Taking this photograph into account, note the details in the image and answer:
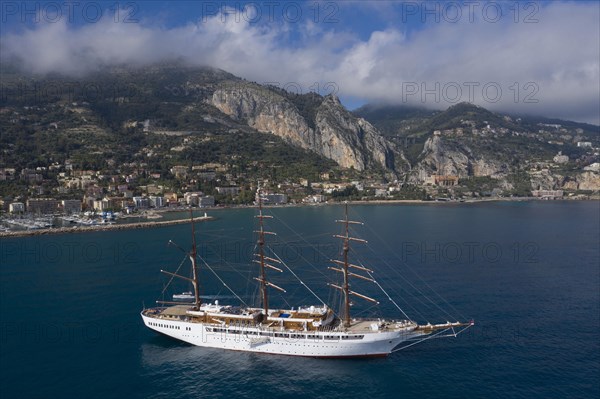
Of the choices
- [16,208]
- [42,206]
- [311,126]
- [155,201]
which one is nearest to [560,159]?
[311,126]

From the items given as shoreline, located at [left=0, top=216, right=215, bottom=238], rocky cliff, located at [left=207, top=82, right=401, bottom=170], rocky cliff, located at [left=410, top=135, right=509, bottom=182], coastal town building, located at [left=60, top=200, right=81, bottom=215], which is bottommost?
shoreline, located at [left=0, top=216, right=215, bottom=238]

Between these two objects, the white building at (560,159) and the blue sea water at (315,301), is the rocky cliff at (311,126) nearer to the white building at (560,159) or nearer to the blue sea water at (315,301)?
the white building at (560,159)

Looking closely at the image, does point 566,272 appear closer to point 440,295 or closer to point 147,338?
point 440,295

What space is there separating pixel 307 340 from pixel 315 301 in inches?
255

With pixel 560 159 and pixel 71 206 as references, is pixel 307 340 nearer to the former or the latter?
pixel 71 206

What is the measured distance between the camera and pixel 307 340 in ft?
69.9

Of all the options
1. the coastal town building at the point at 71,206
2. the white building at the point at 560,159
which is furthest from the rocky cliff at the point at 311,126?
the coastal town building at the point at 71,206

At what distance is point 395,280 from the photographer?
3225 centimetres

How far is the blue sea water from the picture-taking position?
18438mm

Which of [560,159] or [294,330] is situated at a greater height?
[560,159]

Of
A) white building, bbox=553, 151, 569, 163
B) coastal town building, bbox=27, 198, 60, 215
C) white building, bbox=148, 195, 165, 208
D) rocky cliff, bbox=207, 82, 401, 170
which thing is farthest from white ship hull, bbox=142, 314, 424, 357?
white building, bbox=553, 151, 569, 163

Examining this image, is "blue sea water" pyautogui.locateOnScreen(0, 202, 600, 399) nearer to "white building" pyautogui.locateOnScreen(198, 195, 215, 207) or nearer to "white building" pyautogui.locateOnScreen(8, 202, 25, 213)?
"white building" pyautogui.locateOnScreen(8, 202, 25, 213)

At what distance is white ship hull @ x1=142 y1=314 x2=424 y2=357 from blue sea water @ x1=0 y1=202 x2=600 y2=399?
0.43 m

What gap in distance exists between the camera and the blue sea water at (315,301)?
18438mm
